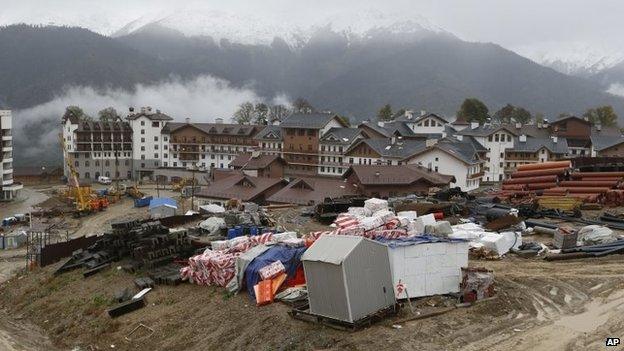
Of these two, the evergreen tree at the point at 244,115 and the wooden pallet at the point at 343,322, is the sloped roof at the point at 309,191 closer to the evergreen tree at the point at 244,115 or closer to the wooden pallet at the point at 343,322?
the wooden pallet at the point at 343,322

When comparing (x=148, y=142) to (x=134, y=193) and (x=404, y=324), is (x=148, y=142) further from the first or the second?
(x=404, y=324)

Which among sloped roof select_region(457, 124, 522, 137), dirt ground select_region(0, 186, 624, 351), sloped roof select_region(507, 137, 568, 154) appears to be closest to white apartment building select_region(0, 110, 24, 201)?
dirt ground select_region(0, 186, 624, 351)

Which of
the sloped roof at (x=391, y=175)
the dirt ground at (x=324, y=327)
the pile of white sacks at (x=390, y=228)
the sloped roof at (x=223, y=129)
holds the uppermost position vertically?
the sloped roof at (x=223, y=129)

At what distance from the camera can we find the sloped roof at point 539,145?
69.2m

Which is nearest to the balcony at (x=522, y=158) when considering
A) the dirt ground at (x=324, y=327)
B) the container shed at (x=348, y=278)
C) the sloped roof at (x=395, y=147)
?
the sloped roof at (x=395, y=147)

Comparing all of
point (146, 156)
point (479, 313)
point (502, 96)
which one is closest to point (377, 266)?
point (479, 313)

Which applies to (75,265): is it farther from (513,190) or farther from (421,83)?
(421,83)

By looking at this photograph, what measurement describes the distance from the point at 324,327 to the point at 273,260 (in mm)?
3871

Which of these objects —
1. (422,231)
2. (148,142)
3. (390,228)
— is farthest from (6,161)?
(390,228)

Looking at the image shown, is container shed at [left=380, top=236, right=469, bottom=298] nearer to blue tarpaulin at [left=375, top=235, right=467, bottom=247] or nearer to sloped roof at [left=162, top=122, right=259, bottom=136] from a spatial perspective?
blue tarpaulin at [left=375, top=235, right=467, bottom=247]

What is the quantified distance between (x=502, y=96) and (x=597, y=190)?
166 m

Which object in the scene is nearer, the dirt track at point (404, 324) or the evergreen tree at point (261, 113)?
the dirt track at point (404, 324)

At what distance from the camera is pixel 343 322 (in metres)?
Answer: 14.9

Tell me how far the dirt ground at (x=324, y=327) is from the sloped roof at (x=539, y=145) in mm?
47908
